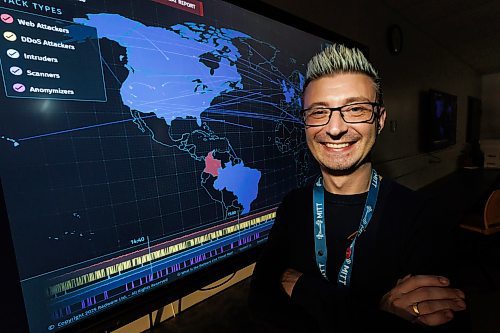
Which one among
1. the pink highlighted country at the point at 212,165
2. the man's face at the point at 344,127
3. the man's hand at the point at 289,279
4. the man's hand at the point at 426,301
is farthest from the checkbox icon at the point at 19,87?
the man's hand at the point at 426,301

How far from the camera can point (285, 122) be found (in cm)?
119

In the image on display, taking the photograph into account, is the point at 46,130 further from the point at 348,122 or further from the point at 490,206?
the point at 490,206

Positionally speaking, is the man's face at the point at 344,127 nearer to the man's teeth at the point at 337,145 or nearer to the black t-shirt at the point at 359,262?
the man's teeth at the point at 337,145

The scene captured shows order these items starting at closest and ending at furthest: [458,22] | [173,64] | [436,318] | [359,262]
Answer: [436,318], [173,64], [359,262], [458,22]

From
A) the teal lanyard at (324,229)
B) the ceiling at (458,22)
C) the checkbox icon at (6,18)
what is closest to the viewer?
the checkbox icon at (6,18)

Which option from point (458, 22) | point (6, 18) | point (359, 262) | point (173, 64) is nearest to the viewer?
point (6, 18)

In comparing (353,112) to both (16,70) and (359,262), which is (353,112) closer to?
(359,262)

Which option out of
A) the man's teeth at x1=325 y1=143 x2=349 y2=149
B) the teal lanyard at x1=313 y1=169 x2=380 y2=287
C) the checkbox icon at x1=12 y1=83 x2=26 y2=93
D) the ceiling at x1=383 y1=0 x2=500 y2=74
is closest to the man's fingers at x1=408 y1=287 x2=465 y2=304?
the teal lanyard at x1=313 y1=169 x2=380 y2=287

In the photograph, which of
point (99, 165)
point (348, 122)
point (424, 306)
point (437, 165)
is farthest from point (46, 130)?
point (437, 165)

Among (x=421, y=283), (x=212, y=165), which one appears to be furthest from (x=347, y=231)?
(x=212, y=165)

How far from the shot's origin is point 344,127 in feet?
2.95

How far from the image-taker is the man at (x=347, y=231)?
32.2 inches

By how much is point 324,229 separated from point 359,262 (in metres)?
0.15

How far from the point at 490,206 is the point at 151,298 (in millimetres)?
3054
